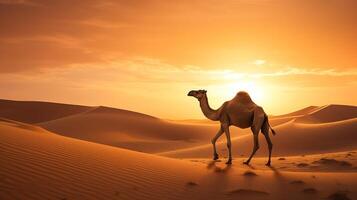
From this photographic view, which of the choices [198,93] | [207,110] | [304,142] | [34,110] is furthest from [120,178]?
[34,110]

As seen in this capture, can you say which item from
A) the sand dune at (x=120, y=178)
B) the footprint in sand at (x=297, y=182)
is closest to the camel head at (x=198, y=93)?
the sand dune at (x=120, y=178)

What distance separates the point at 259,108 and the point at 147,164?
477cm

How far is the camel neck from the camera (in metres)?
14.2

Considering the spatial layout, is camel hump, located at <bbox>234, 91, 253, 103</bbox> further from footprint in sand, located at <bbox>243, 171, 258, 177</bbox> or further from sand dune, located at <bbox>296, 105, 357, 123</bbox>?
sand dune, located at <bbox>296, 105, 357, 123</bbox>

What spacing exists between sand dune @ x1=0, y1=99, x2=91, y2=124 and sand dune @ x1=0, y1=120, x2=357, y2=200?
6194cm

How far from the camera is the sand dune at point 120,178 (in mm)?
7047

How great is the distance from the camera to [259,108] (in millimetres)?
13398

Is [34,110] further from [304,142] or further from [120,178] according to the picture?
[120,178]

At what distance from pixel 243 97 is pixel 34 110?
66.3 meters

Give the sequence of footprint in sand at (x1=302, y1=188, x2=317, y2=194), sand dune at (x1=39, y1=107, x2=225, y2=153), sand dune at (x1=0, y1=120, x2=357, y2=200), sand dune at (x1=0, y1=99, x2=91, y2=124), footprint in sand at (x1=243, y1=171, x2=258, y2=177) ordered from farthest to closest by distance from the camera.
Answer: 1. sand dune at (x1=0, y1=99, x2=91, y2=124)
2. sand dune at (x1=39, y1=107, x2=225, y2=153)
3. footprint in sand at (x1=243, y1=171, x2=258, y2=177)
4. footprint in sand at (x1=302, y1=188, x2=317, y2=194)
5. sand dune at (x1=0, y1=120, x2=357, y2=200)

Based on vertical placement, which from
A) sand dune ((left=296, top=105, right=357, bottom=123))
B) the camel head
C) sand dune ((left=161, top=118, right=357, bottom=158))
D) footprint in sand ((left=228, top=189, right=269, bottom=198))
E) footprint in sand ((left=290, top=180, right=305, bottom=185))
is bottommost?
footprint in sand ((left=228, top=189, right=269, bottom=198))

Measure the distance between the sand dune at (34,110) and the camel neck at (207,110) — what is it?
58.7 m

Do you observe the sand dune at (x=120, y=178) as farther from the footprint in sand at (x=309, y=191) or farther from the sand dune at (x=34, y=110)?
the sand dune at (x=34, y=110)

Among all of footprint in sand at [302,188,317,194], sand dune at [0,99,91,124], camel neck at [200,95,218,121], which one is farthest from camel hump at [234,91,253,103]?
sand dune at [0,99,91,124]
